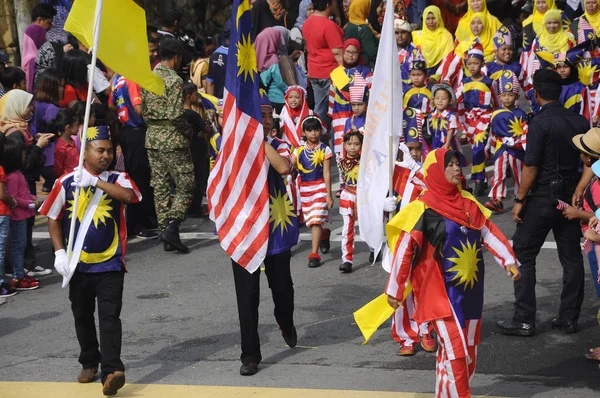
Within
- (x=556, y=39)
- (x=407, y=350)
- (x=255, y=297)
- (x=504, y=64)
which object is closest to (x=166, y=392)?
(x=255, y=297)

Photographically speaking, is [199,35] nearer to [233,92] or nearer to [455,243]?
[233,92]

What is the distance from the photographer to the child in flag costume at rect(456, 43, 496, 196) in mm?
14266

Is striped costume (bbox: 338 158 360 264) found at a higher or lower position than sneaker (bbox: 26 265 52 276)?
higher

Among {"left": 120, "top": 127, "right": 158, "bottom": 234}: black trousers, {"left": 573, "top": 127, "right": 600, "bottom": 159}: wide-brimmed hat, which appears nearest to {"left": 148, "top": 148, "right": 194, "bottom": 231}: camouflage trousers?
{"left": 120, "top": 127, "right": 158, "bottom": 234}: black trousers

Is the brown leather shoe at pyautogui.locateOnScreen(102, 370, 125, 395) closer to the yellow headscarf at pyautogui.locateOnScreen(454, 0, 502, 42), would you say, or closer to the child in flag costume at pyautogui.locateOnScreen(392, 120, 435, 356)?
the child in flag costume at pyautogui.locateOnScreen(392, 120, 435, 356)

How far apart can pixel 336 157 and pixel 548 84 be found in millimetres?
5198

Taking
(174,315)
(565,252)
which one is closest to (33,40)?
(174,315)

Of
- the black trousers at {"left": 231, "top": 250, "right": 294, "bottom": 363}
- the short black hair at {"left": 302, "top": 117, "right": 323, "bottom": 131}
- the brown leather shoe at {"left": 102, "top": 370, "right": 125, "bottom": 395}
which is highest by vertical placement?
the short black hair at {"left": 302, "top": 117, "right": 323, "bottom": 131}

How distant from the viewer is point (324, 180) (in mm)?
11781

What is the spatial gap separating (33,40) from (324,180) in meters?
5.42

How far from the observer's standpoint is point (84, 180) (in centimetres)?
782

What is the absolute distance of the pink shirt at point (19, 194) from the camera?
1085 cm

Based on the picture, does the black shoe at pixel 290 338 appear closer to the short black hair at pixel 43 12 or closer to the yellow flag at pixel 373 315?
the yellow flag at pixel 373 315

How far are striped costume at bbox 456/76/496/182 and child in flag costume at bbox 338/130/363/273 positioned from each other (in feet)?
11.1
